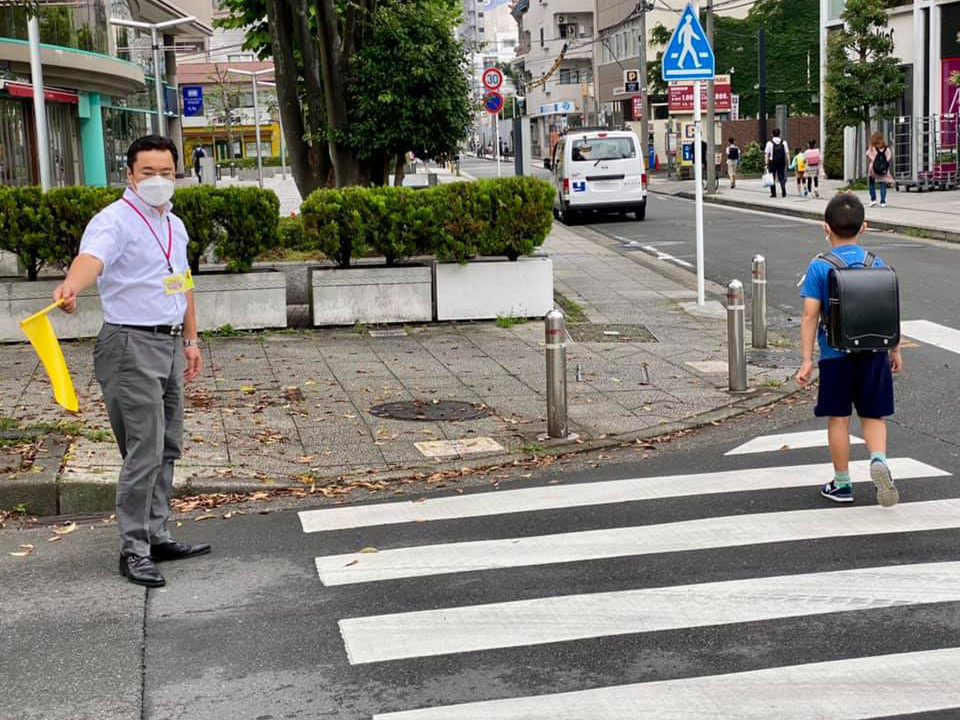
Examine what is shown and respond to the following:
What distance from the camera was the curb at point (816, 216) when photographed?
76.1 feet

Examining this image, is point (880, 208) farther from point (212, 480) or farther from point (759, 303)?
point (212, 480)

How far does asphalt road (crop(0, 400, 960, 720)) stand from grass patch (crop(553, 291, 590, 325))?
21.7 ft

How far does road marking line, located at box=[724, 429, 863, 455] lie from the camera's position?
332 inches

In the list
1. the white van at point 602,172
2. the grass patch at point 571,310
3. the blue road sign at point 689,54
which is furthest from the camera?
the white van at point 602,172

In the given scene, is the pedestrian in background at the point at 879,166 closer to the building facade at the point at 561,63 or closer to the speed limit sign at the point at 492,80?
the speed limit sign at the point at 492,80

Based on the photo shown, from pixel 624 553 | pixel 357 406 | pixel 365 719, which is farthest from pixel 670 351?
pixel 365 719

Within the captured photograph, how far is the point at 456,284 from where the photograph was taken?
44.5ft

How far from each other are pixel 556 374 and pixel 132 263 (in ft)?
11.4

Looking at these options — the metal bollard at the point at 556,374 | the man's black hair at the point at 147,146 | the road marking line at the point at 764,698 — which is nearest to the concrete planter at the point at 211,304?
the metal bollard at the point at 556,374

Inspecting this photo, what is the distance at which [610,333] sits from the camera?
521 inches

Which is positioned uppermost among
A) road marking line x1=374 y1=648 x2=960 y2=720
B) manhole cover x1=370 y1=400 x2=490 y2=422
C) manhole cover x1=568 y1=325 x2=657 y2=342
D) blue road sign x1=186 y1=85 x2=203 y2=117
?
blue road sign x1=186 y1=85 x2=203 y2=117

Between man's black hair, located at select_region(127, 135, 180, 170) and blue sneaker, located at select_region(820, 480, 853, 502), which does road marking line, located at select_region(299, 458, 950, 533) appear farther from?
man's black hair, located at select_region(127, 135, 180, 170)

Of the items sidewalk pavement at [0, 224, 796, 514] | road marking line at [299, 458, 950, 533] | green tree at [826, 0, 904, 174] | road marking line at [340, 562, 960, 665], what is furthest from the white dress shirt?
green tree at [826, 0, 904, 174]

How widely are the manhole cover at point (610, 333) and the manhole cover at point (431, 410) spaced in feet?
10.3
